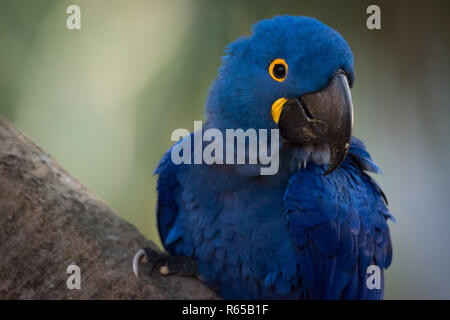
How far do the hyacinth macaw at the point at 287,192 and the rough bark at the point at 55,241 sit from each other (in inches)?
11.8

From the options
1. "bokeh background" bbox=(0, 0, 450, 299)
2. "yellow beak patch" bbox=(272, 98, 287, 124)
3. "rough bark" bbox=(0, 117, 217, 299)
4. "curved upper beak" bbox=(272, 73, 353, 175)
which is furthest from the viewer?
"bokeh background" bbox=(0, 0, 450, 299)

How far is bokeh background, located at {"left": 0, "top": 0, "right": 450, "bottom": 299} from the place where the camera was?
3443mm

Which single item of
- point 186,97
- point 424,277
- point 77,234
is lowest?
point 424,277

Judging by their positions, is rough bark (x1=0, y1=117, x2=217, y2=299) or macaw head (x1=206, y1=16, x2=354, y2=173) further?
macaw head (x1=206, y1=16, x2=354, y2=173)

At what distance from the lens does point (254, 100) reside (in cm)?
187

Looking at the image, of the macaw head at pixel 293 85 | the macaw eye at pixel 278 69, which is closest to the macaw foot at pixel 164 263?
the macaw head at pixel 293 85

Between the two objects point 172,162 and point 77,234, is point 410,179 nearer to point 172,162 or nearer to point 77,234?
point 172,162

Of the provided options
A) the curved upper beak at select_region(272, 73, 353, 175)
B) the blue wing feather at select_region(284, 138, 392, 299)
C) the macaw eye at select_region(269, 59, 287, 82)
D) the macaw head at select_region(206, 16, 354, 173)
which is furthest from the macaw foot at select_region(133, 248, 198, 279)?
the macaw eye at select_region(269, 59, 287, 82)

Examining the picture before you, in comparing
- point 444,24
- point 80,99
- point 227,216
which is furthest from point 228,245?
point 444,24

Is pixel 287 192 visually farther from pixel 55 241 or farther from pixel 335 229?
pixel 55 241

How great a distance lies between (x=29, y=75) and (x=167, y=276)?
2.31 metres

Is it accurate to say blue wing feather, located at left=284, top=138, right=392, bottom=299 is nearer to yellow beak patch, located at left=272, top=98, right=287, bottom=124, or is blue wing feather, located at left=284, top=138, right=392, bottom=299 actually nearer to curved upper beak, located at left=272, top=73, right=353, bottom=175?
curved upper beak, located at left=272, top=73, right=353, bottom=175

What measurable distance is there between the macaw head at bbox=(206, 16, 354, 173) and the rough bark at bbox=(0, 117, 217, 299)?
70 centimetres

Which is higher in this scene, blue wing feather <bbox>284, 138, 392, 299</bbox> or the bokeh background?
the bokeh background
